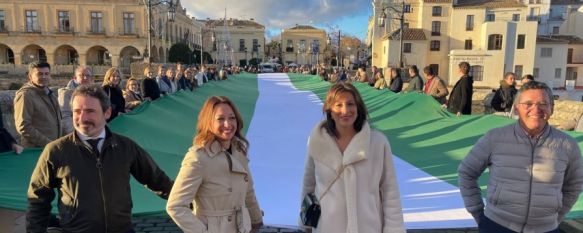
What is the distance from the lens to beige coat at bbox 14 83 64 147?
4.25 meters

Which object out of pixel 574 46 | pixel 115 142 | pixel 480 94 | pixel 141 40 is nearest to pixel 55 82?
pixel 141 40

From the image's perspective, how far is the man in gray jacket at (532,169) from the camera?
273cm

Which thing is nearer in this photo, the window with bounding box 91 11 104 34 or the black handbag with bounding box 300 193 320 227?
the black handbag with bounding box 300 193 320 227

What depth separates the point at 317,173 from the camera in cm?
274

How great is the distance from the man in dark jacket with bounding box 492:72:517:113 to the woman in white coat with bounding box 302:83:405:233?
6.42 m

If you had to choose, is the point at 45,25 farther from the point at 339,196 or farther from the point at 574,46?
the point at 574,46

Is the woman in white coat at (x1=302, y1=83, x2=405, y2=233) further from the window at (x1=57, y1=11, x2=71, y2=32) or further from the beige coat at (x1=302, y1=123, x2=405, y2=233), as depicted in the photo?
the window at (x1=57, y1=11, x2=71, y2=32)

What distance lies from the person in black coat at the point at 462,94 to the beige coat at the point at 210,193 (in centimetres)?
608

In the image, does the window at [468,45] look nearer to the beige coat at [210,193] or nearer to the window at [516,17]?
the window at [516,17]

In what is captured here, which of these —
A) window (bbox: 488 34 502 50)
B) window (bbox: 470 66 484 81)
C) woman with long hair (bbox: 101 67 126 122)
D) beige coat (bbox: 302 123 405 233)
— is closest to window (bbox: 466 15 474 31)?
window (bbox: 488 34 502 50)

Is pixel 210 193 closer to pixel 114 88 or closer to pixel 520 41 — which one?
pixel 114 88

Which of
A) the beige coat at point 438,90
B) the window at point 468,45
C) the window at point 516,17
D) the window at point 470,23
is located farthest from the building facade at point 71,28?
the beige coat at point 438,90

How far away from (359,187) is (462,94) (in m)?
6.22

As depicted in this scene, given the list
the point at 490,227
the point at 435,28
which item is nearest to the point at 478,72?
the point at 435,28
